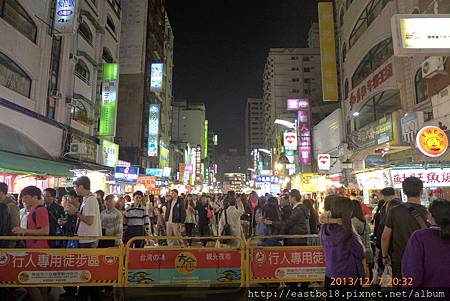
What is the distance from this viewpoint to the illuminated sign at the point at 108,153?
26.0 meters

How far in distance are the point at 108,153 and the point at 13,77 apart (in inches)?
436

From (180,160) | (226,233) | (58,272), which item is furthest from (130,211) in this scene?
(180,160)

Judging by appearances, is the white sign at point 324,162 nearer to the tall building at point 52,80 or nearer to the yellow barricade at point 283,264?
the tall building at point 52,80

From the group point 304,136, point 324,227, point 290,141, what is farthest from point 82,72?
point 324,227

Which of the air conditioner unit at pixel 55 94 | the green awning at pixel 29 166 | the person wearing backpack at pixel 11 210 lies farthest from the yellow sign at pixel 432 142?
the air conditioner unit at pixel 55 94

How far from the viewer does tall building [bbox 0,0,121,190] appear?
617 inches

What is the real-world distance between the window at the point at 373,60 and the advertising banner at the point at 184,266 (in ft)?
63.7

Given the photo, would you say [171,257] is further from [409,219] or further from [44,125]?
[44,125]

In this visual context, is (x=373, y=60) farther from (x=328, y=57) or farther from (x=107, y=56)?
(x=107, y=56)

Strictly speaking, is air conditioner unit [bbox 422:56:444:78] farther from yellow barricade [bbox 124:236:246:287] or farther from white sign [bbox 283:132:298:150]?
white sign [bbox 283:132:298:150]

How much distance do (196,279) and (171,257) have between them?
2.28 feet

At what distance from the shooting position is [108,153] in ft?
88.0

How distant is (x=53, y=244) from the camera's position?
7.27 meters

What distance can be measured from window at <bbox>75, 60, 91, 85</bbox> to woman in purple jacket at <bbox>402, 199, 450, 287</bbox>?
24.3 meters
